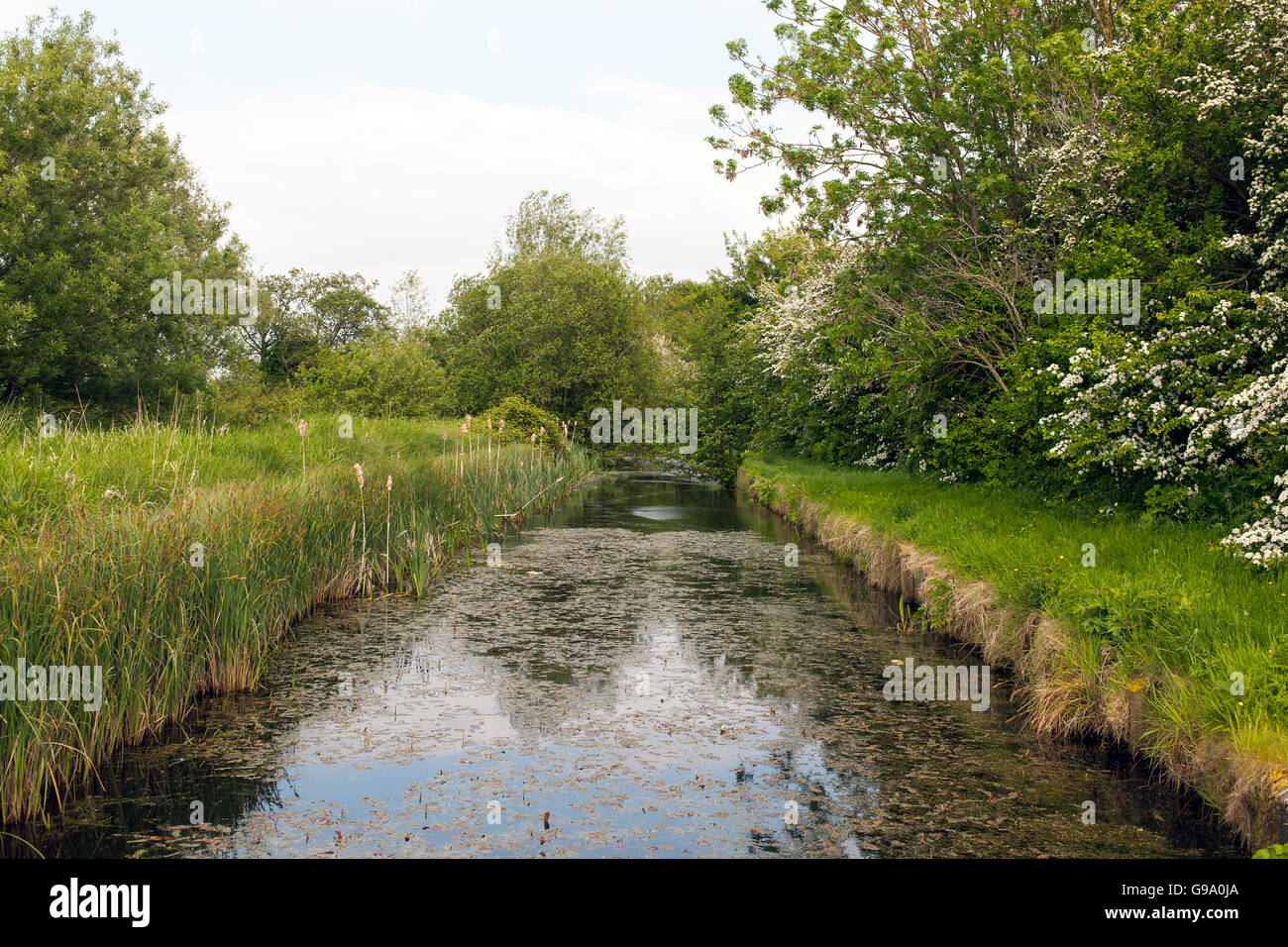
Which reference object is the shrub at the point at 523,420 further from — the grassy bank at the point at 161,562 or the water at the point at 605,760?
the water at the point at 605,760

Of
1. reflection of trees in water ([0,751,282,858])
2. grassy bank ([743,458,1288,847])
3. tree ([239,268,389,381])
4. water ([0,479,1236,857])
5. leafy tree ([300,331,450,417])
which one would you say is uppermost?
tree ([239,268,389,381])

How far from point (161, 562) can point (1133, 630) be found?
7.14 meters

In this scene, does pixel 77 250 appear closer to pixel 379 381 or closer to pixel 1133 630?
pixel 379 381

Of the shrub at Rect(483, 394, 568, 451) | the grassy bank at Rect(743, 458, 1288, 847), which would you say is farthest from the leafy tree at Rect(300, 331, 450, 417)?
the grassy bank at Rect(743, 458, 1288, 847)

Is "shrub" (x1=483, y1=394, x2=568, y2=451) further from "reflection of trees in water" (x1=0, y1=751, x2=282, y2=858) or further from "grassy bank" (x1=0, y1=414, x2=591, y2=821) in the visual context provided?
"reflection of trees in water" (x1=0, y1=751, x2=282, y2=858)

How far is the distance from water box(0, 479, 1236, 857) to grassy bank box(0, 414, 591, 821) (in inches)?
14.1

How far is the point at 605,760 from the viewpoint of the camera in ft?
21.2

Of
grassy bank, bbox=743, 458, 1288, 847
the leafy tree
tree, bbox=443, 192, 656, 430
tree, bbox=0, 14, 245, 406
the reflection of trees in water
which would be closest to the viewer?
the reflection of trees in water

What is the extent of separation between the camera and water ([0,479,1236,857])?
521 cm

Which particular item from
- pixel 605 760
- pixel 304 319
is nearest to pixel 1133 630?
pixel 605 760
